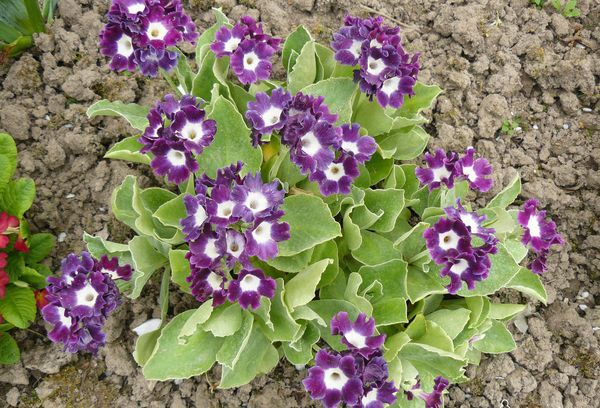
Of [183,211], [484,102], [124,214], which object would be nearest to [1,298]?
[124,214]

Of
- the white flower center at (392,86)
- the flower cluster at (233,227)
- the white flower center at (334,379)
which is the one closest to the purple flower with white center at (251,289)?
the flower cluster at (233,227)

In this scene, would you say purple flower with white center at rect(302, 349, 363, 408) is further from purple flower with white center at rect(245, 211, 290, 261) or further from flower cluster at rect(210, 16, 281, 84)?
flower cluster at rect(210, 16, 281, 84)

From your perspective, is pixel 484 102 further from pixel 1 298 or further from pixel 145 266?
pixel 1 298

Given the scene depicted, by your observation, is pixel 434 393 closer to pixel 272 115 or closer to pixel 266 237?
pixel 266 237

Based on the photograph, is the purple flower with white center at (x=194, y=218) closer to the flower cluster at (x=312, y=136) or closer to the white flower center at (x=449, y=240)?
the flower cluster at (x=312, y=136)

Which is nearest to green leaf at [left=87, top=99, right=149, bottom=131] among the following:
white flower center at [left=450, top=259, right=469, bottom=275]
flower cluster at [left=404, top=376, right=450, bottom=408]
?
white flower center at [left=450, top=259, right=469, bottom=275]

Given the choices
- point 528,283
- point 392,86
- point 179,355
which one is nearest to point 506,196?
point 528,283

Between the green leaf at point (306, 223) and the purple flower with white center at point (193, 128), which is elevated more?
the purple flower with white center at point (193, 128)

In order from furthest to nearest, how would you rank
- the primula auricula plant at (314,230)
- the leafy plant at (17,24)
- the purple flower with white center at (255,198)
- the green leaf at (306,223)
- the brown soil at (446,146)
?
the leafy plant at (17,24)
the brown soil at (446,146)
the green leaf at (306,223)
the primula auricula plant at (314,230)
the purple flower with white center at (255,198)
